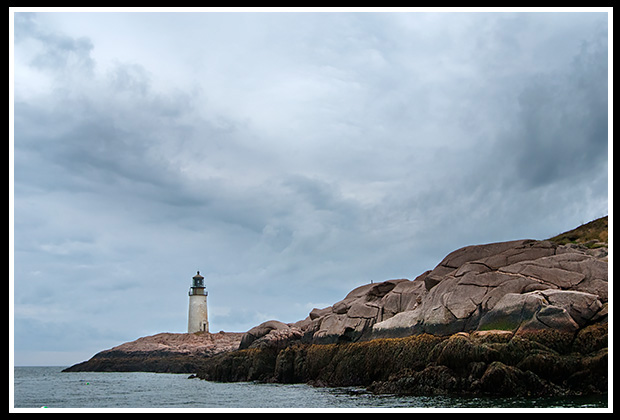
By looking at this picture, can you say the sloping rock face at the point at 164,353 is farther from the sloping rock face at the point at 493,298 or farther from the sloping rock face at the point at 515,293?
the sloping rock face at the point at 515,293

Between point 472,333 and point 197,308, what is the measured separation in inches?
2466

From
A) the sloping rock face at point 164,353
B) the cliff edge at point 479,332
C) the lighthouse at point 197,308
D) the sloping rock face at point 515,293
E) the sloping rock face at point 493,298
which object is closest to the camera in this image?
the cliff edge at point 479,332

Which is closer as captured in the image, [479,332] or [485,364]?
[485,364]

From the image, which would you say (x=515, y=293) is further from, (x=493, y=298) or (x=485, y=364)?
(x=485, y=364)

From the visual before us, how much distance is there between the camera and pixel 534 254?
27.9 m

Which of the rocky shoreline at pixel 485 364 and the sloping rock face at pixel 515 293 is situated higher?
the sloping rock face at pixel 515 293

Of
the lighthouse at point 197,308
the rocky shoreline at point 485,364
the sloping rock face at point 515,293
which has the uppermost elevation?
the lighthouse at point 197,308

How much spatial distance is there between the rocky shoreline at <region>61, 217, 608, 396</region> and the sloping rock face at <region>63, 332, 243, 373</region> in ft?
112

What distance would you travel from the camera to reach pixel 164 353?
7644 centimetres

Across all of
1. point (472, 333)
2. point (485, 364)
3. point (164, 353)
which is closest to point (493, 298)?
point (472, 333)

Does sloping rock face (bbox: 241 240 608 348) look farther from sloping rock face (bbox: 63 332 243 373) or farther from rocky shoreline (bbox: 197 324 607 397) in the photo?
sloping rock face (bbox: 63 332 243 373)

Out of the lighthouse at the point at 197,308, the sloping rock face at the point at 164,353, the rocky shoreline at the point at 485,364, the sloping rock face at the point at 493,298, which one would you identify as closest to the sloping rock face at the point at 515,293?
the sloping rock face at the point at 493,298

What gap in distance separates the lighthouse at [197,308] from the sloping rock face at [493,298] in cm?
4938

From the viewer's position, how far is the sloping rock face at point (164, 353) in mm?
70688
